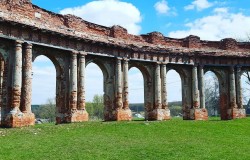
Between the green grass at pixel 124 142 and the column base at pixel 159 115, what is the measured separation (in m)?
5.75

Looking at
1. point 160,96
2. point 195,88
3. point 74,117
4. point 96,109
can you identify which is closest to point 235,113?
point 195,88

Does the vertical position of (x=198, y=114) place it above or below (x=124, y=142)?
above

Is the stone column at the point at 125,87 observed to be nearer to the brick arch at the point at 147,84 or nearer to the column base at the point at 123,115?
the column base at the point at 123,115

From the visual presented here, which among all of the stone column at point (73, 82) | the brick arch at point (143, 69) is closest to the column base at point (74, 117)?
the stone column at point (73, 82)

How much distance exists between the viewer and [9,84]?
647 inches

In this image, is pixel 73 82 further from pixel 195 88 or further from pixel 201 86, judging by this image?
pixel 201 86

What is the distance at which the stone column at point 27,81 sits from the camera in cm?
1650

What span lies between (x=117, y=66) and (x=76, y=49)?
3.47 metres

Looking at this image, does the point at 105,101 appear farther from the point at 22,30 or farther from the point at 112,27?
the point at 22,30

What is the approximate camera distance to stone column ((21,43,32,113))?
1650 cm

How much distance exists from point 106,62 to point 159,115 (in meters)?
5.29

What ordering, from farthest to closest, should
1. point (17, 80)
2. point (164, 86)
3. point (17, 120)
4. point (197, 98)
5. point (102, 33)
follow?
1. point (197, 98)
2. point (164, 86)
3. point (102, 33)
4. point (17, 80)
5. point (17, 120)

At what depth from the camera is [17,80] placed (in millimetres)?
16297

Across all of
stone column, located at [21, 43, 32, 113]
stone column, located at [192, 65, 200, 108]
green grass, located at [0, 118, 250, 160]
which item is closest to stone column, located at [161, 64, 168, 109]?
stone column, located at [192, 65, 200, 108]
